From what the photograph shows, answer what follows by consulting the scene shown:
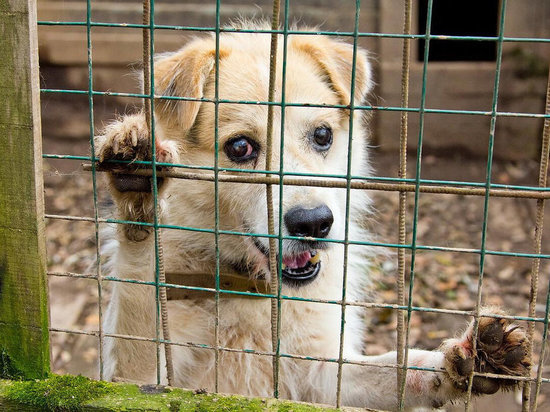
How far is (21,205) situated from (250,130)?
1183mm

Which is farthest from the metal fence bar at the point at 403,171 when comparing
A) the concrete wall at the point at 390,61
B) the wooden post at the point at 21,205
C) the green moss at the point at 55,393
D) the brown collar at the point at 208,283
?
the concrete wall at the point at 390,61

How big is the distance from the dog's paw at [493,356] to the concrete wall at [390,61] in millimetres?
5997

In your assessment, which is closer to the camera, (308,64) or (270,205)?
(270,205)

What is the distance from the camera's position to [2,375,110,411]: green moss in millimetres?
1899

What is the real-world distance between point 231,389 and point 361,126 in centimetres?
163

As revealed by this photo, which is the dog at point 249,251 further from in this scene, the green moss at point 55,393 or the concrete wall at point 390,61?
the concrete wall at point 390,61

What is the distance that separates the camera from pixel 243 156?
9.32 ft

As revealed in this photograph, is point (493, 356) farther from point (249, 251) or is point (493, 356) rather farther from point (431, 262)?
point (431, 262)

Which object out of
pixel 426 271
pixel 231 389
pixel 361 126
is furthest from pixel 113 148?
pixel 426 271

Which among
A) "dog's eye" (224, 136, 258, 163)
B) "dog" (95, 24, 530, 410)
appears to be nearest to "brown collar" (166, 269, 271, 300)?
"dog" (95, 24, 530, 410)

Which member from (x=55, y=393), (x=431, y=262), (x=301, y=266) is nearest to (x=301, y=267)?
(x=301, y=266)

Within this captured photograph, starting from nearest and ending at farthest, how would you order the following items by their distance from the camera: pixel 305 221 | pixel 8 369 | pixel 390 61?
pixel 8 369 → pixel 305 221 → pixel 390 61

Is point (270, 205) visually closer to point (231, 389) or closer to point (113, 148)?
point (113, 148)

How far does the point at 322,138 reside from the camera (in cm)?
299
